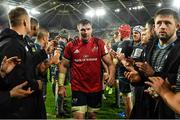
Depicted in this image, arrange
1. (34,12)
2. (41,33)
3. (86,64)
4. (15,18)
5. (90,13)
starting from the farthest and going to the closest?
(90,13) < (34,12) < (41,33) < (86,64) < (15,18)

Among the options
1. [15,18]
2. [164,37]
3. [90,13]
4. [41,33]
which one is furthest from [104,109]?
[90,13]

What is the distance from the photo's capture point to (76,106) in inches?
235

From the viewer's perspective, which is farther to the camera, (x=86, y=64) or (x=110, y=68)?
(x=110, y=68)

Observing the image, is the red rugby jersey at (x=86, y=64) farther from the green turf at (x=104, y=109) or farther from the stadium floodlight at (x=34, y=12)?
the stadium floodlight at (x=34, y=12)

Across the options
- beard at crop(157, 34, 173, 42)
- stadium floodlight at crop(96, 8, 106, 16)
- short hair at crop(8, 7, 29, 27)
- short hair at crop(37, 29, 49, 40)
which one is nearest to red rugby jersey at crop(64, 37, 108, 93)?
short hair at crop(37, 29, 49, 40)

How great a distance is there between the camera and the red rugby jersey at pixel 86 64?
6016 mm

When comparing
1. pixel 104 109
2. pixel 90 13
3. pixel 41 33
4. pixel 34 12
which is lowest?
pixel 104 109

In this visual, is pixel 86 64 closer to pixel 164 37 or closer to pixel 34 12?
pixel 164 37

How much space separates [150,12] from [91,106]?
2358 centimetres

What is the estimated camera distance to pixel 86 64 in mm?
6039

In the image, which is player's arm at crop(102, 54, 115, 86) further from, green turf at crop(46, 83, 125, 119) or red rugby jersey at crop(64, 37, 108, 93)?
green turf at crop(46, 83, 125, 119)

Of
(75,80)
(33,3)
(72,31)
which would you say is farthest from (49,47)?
(72,31)

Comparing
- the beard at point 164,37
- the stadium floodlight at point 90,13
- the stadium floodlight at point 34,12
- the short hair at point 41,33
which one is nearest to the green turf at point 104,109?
the short hair at point 41,33

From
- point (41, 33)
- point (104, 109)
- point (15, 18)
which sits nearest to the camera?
point (15, 18)
